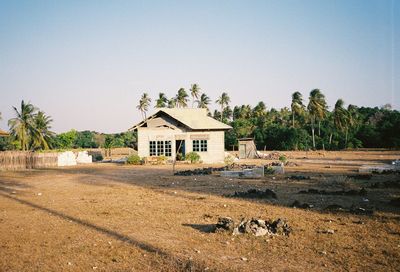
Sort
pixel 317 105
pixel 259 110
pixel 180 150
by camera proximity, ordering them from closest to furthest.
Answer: pixel 180 150 < pixel 317 105 < pixel 259 110

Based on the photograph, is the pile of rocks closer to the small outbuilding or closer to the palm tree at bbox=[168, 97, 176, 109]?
the small outbuilding

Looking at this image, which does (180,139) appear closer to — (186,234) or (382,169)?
(382,169)

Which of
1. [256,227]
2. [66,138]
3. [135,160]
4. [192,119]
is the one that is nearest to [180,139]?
[192,119]

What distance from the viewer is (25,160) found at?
91.2ft

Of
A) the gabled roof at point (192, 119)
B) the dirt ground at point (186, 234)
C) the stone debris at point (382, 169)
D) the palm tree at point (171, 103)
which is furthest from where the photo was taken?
the palm tree at point (171, 103)

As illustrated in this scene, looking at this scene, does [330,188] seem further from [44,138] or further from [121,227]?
[44,138]

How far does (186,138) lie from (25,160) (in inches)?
538

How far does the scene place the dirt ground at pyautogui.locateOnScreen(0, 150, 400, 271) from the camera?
5750 mm

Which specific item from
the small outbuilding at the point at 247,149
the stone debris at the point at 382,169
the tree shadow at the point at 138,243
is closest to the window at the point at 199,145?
the small outbuilding at the point at 247,149

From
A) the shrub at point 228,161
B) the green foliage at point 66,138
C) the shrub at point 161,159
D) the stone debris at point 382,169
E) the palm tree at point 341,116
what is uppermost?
the palm tree at point 341,116

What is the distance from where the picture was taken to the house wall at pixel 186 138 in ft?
102

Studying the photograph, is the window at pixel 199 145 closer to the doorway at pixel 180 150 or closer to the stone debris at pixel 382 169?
the doorway at pixel 180 150

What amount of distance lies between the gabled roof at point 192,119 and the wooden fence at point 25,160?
25.3ft

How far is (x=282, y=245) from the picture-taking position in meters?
6.63
